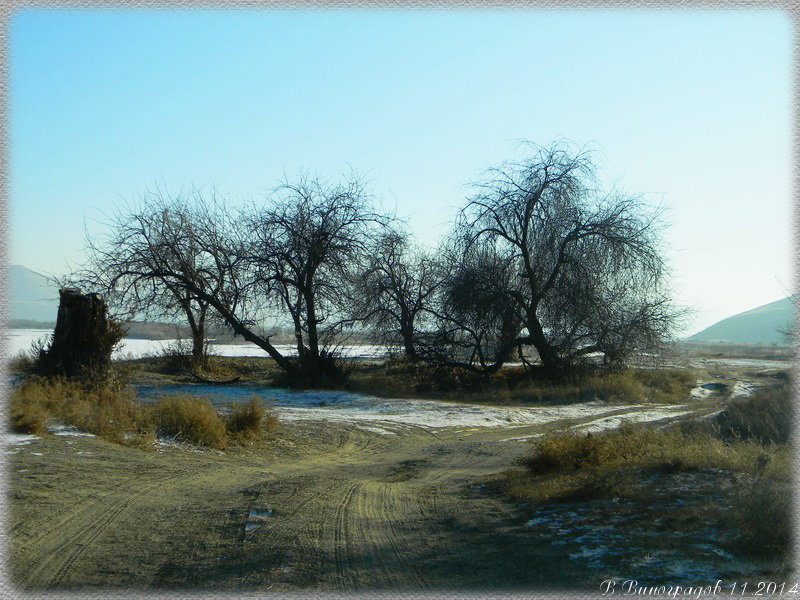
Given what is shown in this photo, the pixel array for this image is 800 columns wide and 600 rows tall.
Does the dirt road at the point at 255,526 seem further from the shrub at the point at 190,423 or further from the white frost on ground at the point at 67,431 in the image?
the shrub at the point at 190,423

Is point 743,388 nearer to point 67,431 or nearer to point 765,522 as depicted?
point 765,522

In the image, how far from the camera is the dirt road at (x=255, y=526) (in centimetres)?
538

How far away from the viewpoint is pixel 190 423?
522 inches

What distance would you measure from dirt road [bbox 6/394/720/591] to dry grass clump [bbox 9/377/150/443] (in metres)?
0.59

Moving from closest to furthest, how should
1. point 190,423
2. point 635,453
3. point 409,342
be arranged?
point 635,453, point 190,423, point 409,342

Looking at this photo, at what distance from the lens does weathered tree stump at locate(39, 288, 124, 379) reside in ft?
53.7

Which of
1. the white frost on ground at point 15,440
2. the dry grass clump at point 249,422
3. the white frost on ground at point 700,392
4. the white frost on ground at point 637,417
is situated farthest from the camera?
the white frost on ground at point 700,392

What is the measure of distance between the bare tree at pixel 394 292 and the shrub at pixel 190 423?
19089 millimetres

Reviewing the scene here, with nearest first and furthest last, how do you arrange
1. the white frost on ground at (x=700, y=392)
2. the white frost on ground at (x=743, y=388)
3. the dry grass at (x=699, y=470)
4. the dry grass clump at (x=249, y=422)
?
1. the dry grass at (x=699, y=470)
2. the dry grass clump at (x=249, y=422)
3. the white frost on ground at (x=743, y=388)
4. the white frost on ground at (x=700, y=392)

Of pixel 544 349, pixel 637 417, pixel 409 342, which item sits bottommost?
pixel 637 417

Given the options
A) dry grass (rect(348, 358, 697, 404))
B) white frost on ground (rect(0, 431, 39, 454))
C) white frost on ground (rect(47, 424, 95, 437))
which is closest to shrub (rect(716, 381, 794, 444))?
white frost on ground (rect(0, 431, 39, 454))

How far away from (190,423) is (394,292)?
23836mm

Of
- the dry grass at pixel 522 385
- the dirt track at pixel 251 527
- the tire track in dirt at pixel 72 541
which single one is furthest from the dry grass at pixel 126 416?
the dry grass at pixel 522 385

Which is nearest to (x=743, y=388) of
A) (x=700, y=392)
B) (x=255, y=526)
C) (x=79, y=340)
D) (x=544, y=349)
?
(x=700, y=392)
